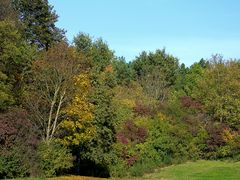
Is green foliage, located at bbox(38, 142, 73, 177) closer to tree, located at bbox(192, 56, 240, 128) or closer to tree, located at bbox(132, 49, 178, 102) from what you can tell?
tree, located at bbox(192, 56, 240, 128)

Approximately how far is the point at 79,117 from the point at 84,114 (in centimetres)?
51

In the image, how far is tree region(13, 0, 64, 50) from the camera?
56250 mm

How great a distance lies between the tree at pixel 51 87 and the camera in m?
41.5

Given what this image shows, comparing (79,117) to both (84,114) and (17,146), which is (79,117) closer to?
(84,114)

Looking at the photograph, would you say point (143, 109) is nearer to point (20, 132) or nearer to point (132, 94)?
point (132, 94)

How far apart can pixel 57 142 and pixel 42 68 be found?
22.1ft

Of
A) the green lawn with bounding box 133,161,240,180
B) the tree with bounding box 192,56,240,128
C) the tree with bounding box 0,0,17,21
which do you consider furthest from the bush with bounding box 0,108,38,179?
the tree with bounding box 192,56,240,128

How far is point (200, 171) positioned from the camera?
46969 mm

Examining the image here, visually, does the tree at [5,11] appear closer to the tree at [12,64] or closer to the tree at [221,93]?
the tree at [12,64]

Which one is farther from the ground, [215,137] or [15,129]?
[215,137]

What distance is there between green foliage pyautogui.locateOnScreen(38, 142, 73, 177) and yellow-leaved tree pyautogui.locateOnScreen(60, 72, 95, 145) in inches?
41.5

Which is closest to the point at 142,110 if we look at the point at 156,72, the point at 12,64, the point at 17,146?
the point at 12,64

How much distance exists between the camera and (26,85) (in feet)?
141

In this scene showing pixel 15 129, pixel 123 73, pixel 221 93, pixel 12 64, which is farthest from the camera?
pixel 123 73
